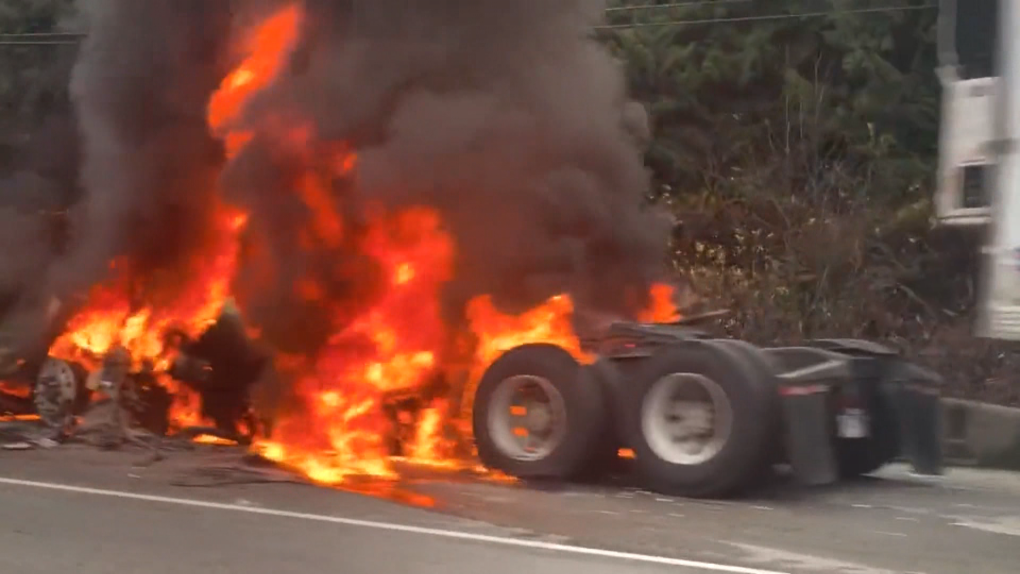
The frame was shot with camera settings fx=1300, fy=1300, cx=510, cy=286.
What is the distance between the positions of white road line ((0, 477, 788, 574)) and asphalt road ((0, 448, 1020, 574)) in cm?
2

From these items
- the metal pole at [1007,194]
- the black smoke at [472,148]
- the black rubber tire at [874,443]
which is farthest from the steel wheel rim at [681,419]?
the black smoke at [472,148]

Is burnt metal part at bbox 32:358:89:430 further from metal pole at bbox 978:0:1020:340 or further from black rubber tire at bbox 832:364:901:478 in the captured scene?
metal pole at bbox 978:0:1020:340

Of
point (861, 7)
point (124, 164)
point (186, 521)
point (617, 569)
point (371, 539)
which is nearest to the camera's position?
point (617, 569)

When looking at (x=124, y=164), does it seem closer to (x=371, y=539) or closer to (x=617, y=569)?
(x=371, y=539)

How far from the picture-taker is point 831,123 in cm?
1906

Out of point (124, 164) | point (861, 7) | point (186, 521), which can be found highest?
point (861, 7)

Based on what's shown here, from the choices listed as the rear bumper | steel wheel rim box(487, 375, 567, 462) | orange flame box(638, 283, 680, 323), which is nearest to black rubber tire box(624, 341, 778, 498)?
the rear bumper

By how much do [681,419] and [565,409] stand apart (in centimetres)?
86

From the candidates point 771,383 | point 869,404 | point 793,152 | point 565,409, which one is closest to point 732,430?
point 771,383

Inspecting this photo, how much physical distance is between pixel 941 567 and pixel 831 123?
12.9 meters

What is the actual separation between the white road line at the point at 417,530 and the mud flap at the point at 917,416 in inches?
136

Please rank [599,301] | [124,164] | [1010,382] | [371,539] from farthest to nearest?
[1010,382] → [124,164] → [599,301] → [371,539]

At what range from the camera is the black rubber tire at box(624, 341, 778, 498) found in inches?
346

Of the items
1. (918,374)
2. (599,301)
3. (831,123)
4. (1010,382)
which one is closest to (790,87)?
(831,123)
